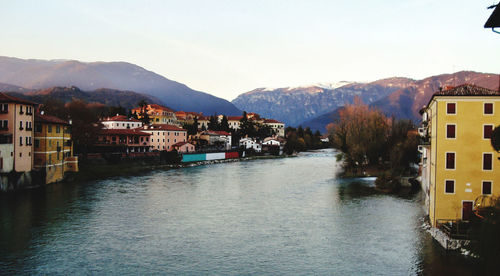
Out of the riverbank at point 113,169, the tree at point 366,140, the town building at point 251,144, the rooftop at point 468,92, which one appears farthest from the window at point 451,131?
the town building at point 251,144

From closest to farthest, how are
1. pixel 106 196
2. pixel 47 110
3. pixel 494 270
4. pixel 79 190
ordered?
pixel 494 270
pixel 106 196
pixel 79 190
pixel 47 110

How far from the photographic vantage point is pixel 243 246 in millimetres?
→ 18250

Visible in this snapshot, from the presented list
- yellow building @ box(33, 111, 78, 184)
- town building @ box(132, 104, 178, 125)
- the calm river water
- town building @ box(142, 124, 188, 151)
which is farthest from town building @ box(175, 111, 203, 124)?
the calm river water

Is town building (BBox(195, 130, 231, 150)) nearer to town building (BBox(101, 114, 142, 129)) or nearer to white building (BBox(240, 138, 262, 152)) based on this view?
white building (BBox(240, 138, 262, 152))

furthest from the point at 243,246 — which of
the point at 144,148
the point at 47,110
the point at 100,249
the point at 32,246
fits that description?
the point at 144,148

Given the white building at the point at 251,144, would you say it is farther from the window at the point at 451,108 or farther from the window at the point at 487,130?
the window at the point at 487,130

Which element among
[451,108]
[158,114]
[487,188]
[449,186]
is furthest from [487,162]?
[158,114]

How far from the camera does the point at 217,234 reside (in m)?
20.2

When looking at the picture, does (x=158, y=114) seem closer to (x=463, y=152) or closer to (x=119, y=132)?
(x=119, y=132)

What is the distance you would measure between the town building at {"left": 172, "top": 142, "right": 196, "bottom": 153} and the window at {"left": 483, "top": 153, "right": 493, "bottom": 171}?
193ft

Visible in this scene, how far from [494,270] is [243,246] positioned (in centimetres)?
973

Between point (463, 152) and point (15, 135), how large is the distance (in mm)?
32339

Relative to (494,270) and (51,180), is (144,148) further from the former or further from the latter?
(494,270)

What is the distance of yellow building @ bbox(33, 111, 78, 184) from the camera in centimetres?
3609
